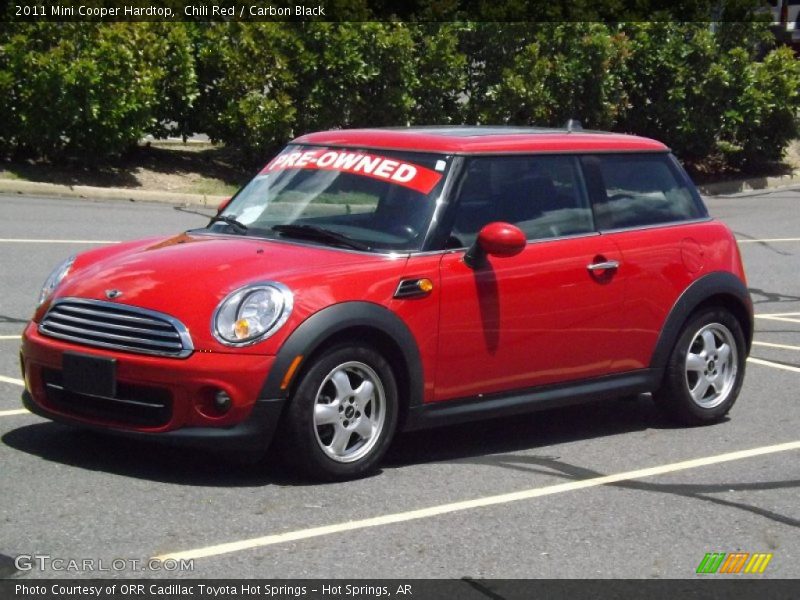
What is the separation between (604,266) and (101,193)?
12.2 m

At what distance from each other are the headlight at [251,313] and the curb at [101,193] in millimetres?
12488

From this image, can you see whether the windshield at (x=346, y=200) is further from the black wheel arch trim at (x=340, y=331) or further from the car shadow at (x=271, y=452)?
the car shadow at (x=271, y=452)

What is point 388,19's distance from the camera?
21172mm

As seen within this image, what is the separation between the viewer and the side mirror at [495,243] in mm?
6391

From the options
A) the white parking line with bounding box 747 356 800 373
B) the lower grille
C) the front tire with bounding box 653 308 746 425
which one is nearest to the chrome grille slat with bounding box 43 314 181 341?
the lower grille

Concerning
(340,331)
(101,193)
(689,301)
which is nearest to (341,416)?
(340,331)

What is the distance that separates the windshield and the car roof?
0.07 meters

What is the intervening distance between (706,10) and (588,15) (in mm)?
2298

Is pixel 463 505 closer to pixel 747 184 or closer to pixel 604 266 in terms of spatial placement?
pixel 604 266

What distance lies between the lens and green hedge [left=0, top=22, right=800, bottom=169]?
18219mm

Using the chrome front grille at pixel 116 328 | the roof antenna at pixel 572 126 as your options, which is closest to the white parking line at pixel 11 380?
the chrome front grille at pixel 116 328

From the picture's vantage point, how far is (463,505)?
5934 mm
